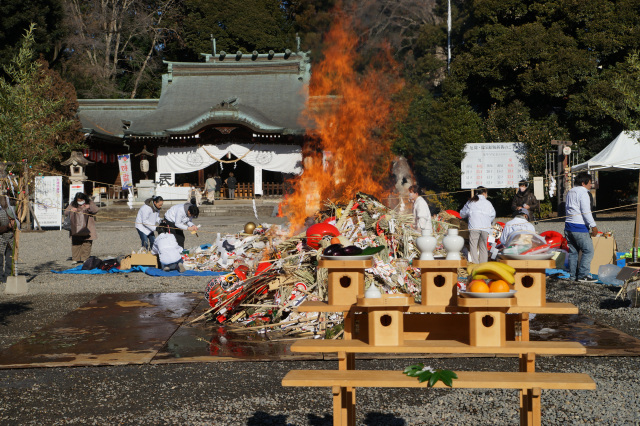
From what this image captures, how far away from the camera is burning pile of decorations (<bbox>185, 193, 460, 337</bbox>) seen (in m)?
7.68

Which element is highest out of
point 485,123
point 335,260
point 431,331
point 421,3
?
point 421,3

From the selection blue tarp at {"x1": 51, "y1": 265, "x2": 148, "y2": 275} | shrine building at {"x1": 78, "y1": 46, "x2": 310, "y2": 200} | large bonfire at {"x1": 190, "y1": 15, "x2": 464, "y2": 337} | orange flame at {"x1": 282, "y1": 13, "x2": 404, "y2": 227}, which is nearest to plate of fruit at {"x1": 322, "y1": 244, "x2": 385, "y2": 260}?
large bonfire at {"x1": 190, "y1": 15, "x2": 464, "y2": 337}

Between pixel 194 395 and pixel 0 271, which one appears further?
pixel 0 271

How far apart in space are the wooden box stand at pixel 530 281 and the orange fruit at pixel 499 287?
205mm

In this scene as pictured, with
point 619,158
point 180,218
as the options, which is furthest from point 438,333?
point 619,158

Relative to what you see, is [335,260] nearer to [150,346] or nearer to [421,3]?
[150,346]

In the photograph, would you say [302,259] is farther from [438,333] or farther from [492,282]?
[492,282]

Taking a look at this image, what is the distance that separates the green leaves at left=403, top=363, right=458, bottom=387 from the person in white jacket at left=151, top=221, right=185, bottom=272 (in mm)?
9286

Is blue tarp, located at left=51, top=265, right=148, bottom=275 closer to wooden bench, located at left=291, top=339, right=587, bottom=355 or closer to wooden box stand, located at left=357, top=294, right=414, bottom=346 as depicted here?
wooden bench, located at left=291, top=339, right=587, bottom=355

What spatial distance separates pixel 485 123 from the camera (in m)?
25.2

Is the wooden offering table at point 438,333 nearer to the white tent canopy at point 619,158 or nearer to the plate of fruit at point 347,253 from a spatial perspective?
the plate of fruit at point 347,253

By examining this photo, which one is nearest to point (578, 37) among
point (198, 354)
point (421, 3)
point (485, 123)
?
point (485, 123)

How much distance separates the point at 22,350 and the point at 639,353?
252 inches

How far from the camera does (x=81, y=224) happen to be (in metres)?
13.2
